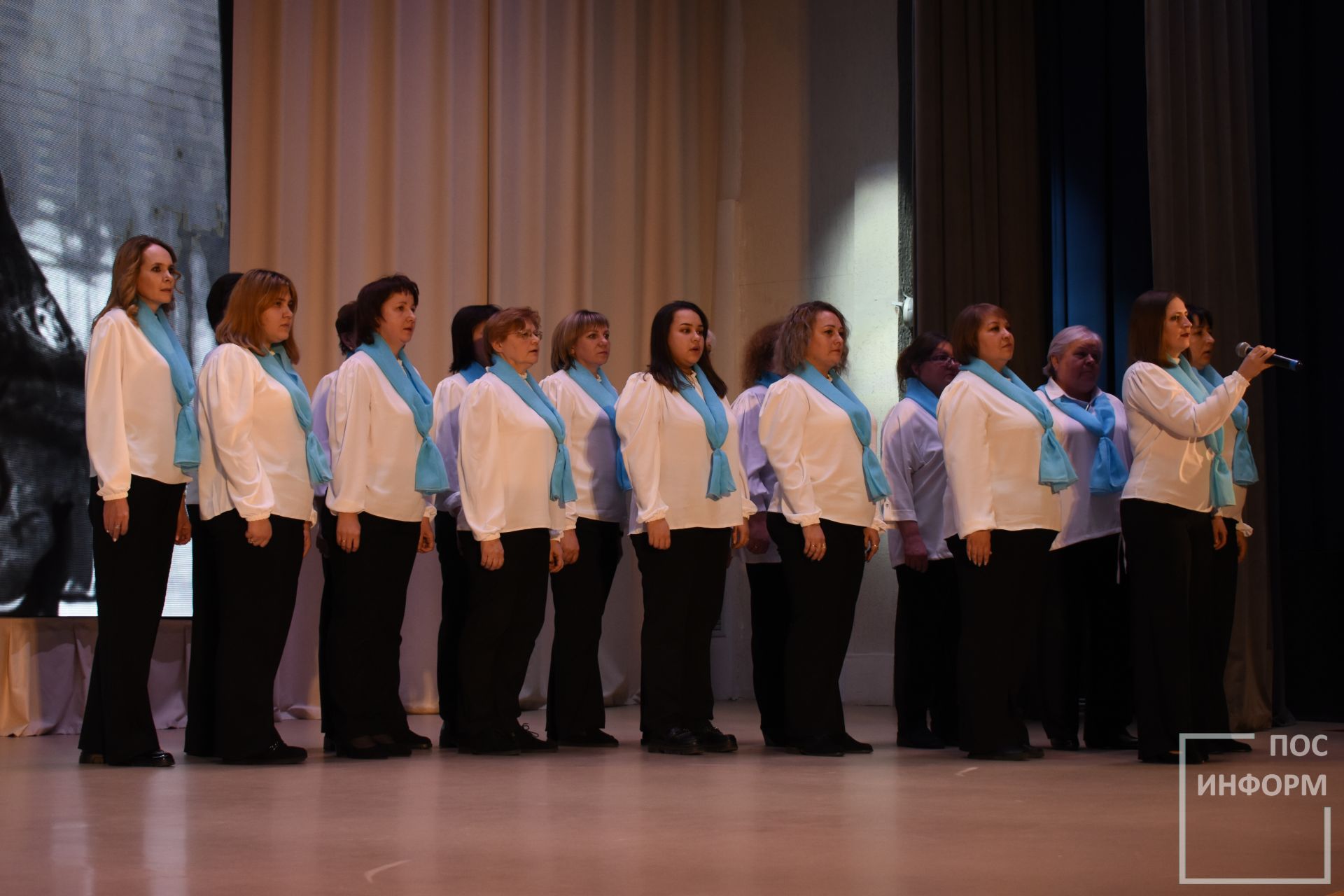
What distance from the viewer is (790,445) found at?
500 centimetres

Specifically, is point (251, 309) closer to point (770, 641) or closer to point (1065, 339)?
point (770, 641)

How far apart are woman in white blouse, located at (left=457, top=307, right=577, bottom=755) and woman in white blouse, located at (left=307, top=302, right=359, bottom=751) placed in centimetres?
44

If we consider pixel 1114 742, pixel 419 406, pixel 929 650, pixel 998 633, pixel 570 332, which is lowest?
pixel 1114 742

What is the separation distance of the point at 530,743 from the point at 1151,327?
248 cm

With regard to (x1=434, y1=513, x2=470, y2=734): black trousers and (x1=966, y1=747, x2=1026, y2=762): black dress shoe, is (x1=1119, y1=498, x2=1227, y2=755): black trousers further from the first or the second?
(x1=434, y1=513, x2=470, y2=734): black trousers

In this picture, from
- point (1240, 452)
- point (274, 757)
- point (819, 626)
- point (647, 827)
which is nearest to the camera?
point (647, 827)

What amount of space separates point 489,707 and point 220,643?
89cm

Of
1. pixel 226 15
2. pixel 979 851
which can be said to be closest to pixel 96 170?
pixel 226 15

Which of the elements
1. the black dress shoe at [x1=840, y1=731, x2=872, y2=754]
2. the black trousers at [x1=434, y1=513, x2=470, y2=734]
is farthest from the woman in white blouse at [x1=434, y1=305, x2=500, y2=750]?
the black dress shoe at [x1=840, y1=731, x2=872, y2=754]

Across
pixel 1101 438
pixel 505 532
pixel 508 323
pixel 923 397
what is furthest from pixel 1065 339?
pixel 505 532

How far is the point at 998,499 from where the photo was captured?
4.79 meters

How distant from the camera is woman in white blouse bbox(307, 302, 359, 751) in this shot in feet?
16.3

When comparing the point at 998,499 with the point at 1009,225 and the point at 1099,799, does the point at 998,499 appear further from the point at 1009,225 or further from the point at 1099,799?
the point at 1009,225

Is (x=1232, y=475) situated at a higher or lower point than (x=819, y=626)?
higher
